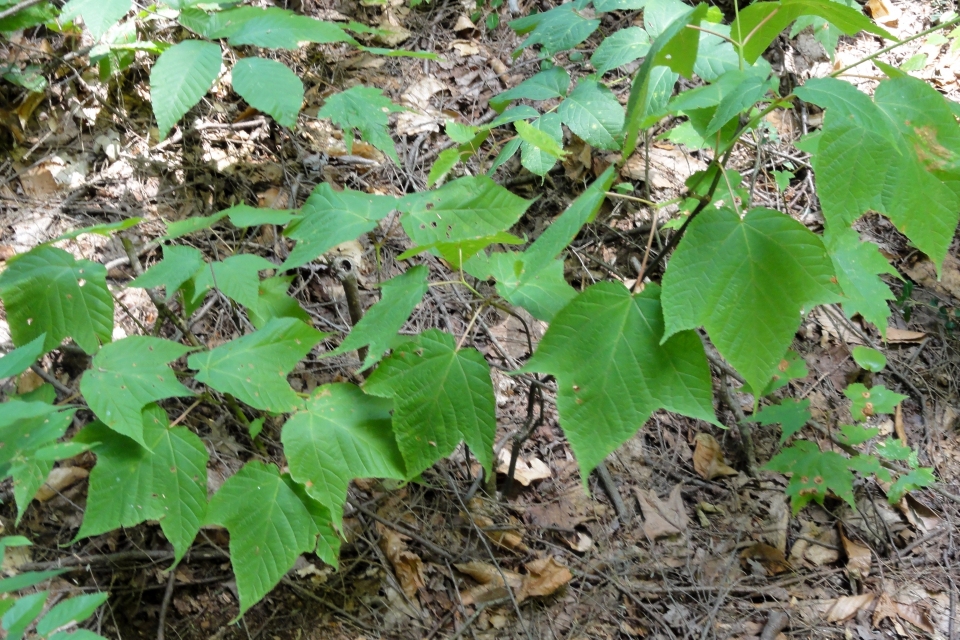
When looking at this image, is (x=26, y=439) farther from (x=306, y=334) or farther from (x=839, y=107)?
(x=839, y=107)

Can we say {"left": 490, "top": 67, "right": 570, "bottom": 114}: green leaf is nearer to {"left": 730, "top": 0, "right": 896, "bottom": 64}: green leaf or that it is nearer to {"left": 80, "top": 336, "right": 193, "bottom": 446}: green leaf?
{"left": 730, "top": 0, "right": 896, "bottom": 64}: green leaf

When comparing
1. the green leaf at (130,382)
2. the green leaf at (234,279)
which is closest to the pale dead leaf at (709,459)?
the green leaf at (234,279)

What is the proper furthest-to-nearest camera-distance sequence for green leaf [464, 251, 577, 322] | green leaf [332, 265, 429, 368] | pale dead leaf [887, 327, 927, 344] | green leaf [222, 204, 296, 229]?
pale dead leaf [887, 327, 927, 344] < green leaf [222, 204, 296, 229] < green leaf [464, 251, 577, 322] < green leaf [332, 265, 429, 368]

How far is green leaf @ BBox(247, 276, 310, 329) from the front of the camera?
180cm

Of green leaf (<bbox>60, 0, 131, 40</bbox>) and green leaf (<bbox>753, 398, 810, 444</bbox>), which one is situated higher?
green leaf (<bbox>60, 0, 131, 40</bbox>)

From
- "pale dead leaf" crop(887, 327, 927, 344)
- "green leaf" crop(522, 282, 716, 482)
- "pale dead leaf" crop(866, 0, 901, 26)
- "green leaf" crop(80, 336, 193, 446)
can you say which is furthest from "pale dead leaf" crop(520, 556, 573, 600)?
"pale dead leaf" crop(866, 0, 901, 26)

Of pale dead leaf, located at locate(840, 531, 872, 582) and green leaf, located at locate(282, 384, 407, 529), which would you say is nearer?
green leaf, located at locate(282, 384, 407, 529)

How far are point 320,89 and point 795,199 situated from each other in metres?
2.46

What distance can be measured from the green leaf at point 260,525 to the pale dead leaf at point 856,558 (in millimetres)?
1912

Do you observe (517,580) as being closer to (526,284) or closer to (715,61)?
(526,284)

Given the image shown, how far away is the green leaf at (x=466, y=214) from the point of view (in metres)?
1.58

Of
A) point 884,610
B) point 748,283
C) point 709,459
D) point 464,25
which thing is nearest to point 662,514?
point 709,459

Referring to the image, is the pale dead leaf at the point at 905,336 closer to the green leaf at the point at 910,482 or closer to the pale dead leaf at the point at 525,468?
the green leaf at the point at 910,482

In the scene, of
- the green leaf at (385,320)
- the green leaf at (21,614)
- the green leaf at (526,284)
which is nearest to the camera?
the green leaf at (21,614)
